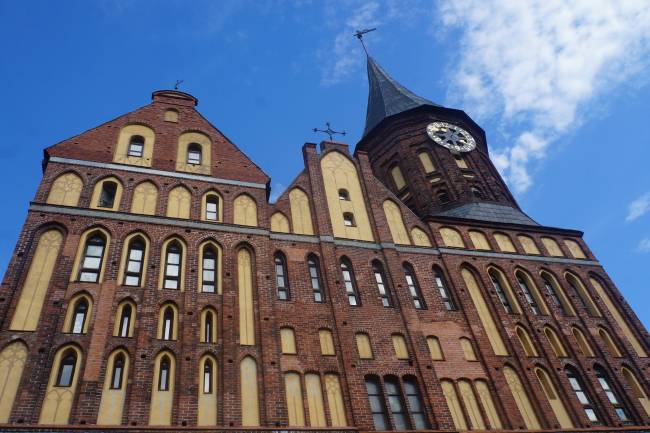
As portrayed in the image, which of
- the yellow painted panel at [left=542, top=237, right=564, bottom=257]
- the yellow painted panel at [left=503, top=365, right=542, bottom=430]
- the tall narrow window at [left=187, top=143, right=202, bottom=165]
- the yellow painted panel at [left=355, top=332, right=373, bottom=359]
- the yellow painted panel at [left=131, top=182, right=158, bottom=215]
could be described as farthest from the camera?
the yellow painted panel at [left=542, top=237, right=564, bottom=257]

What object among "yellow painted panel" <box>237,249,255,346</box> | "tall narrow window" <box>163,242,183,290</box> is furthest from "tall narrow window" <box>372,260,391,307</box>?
"tall narrow window" <box>163,242,183,290</box>

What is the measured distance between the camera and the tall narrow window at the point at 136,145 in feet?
65.7

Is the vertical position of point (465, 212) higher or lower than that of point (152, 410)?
higher

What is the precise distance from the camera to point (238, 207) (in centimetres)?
1944

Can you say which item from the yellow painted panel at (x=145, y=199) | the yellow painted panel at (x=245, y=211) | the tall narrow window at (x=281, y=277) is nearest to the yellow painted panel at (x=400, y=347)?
the tall narrow window at (x=281, y=277)

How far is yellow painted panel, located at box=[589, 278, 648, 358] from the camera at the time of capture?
19.9 m

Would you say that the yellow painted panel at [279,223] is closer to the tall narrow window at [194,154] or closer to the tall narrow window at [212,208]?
the tall narrow window at [212,208]

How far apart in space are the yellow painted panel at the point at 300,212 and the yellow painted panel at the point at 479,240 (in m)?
7.06

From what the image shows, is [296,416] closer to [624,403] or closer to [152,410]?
[152,410]

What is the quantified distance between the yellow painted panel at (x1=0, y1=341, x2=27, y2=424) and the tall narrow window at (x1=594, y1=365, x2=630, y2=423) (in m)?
17.1

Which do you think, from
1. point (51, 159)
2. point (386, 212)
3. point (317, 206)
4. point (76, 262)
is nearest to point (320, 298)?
point (317, 206)

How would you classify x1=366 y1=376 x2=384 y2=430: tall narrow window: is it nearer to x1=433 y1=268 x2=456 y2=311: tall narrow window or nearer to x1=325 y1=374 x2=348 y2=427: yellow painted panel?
x1=325 y1=374 x2=348 y2=427: yellow painted panel

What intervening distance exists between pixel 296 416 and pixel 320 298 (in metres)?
4.42

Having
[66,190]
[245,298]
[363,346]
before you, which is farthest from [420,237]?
[66,190]
